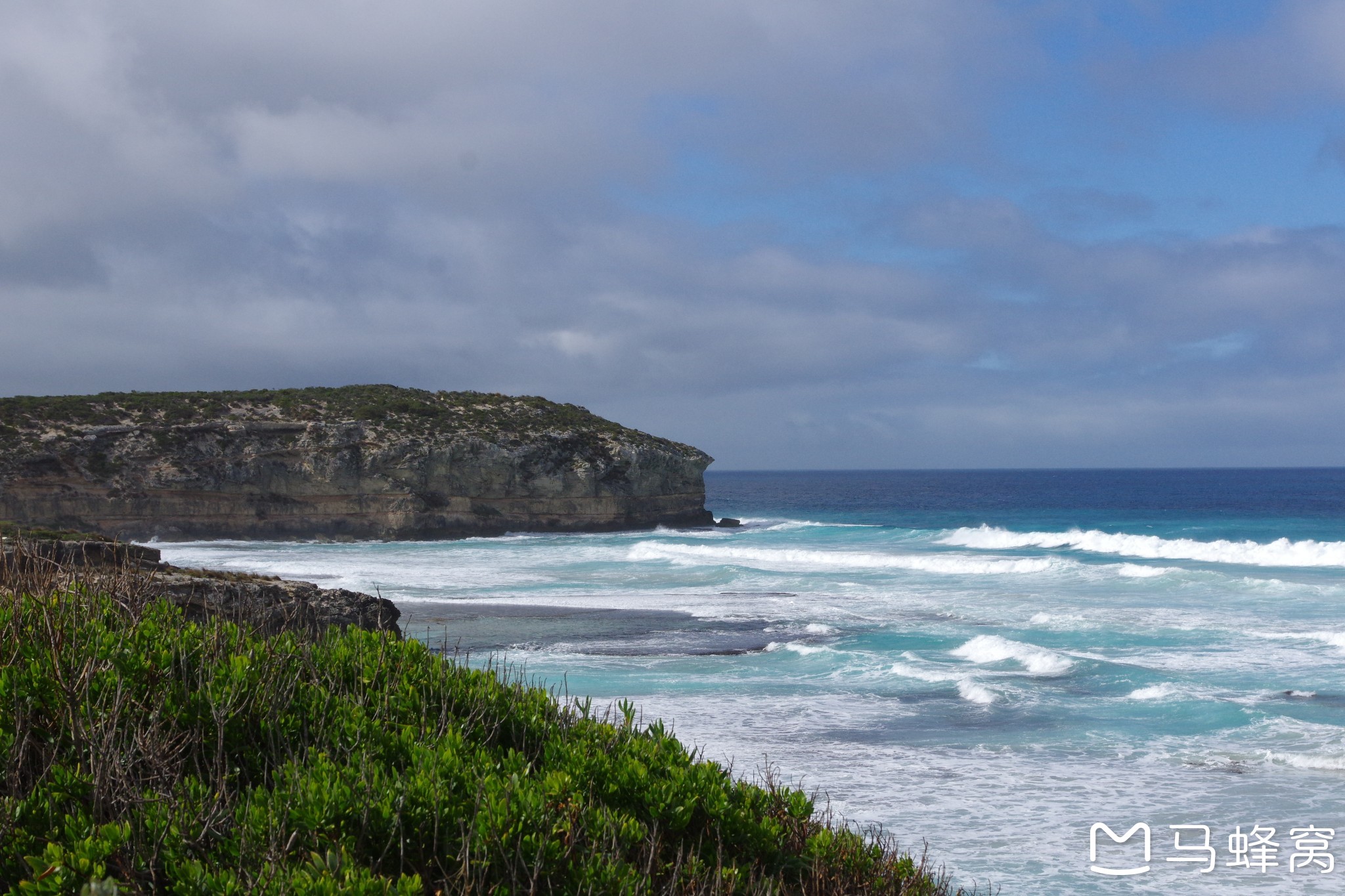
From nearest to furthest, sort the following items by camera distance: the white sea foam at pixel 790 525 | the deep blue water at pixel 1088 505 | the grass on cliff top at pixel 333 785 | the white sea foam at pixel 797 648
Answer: the grass on cliff top at pixel 333 785 → the white sea foam at pixel 797 648 → the white sea foam at pixel 790 525 → the deep blue water at pixel 1088 505

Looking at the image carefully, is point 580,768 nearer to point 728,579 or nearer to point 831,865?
point 831,865

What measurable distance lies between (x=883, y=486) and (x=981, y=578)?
125m

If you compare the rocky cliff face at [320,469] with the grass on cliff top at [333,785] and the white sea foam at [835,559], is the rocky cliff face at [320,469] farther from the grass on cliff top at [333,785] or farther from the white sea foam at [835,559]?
the grass on cliff top at [333,785]

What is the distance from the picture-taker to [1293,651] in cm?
1919

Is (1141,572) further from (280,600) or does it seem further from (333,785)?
(333,785)

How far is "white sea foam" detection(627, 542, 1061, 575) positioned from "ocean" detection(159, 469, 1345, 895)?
25cm

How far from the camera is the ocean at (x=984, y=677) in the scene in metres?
9.62

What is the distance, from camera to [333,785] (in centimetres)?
490

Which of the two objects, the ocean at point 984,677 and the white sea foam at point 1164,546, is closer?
the ocean at point 984,677

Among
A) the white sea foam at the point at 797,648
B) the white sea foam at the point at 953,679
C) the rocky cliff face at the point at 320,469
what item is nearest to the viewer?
the white sea foam at the point at 953,679

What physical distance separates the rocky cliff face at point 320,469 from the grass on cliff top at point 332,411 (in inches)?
6.2

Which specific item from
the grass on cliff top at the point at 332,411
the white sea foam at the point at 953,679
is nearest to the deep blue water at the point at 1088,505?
the grass on cliff top at the point at 332,411

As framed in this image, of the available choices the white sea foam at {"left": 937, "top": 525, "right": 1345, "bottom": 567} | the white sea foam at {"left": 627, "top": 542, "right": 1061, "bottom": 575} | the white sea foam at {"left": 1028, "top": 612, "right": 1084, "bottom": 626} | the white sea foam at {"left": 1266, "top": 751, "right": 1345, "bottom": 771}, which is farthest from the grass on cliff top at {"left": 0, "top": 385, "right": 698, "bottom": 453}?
the white sea foam at {"left": 1266, "top": 751, "right": 1345, "bottom": 771}

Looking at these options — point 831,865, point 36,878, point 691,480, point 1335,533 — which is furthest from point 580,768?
point 1335,533
